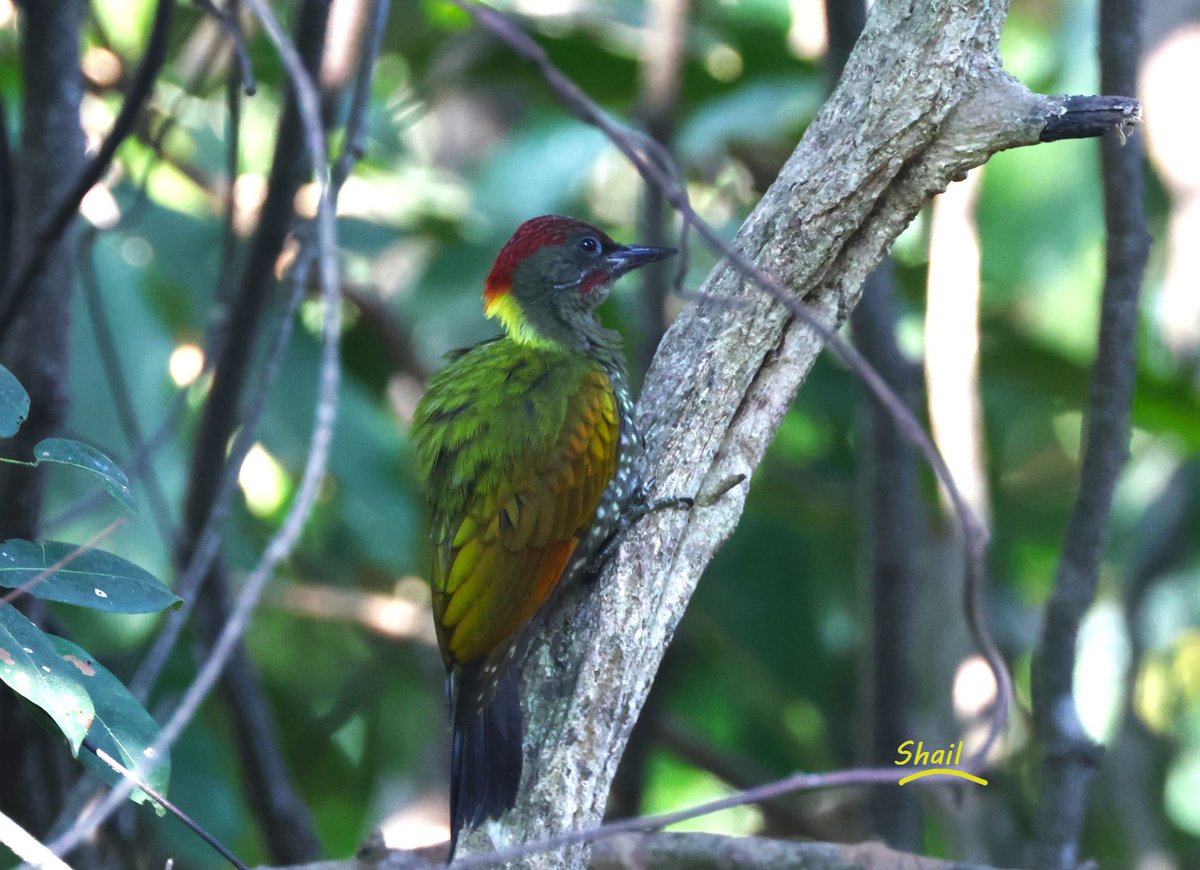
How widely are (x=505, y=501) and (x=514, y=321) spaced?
2.62 feet

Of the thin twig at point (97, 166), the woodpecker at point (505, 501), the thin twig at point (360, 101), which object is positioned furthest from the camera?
the thin twig at point (360, 101)

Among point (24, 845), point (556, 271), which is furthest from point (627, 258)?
point (24, 845)

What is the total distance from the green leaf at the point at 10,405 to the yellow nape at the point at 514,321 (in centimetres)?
168

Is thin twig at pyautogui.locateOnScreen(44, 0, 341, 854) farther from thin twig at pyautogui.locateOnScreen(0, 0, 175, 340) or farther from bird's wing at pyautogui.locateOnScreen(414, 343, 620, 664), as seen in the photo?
bird's wing at pyautogui.locateOnScreen(414, 343, 620, 664)

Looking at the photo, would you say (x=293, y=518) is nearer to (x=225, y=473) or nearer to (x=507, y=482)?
(x=507, y=482)

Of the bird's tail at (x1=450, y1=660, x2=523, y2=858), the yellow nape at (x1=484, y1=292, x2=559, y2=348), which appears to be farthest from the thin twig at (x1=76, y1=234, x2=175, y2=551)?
the bird's tail at (x1=450, y1=660, x2=523, y2=858)

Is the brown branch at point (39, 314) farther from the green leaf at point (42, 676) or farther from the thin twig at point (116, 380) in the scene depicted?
the green leaf at point (42, 676)

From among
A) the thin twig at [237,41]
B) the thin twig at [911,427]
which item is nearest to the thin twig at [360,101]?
the thin twig at [237,41]

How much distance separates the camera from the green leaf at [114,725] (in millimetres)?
1976

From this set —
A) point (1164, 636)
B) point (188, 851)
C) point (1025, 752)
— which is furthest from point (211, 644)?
point (1164, 636)

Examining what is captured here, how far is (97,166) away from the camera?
112 inches

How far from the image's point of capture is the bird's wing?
115 inches

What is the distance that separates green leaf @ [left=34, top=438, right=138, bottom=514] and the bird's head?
1.70m

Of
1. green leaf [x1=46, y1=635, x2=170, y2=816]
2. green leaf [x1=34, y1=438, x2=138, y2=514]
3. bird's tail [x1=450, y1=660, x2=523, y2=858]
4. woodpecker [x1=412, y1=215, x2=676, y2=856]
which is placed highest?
woodpecker [x1=412, y1=215, x2=676, y2=856]
